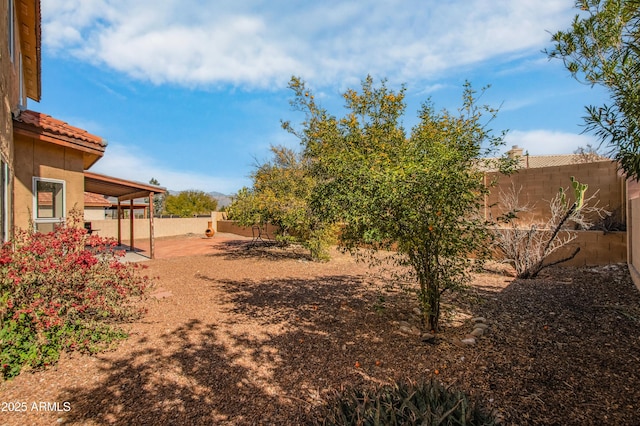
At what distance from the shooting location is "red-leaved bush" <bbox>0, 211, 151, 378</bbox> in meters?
3.62

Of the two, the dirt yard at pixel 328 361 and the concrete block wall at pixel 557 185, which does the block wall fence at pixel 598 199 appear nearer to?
the concrete block wall at pixel 557 185

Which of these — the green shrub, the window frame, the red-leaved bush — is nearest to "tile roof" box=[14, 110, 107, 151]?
the window frame

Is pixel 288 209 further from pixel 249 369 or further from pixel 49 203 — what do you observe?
pixel 249 369

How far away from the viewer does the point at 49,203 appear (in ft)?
22.9

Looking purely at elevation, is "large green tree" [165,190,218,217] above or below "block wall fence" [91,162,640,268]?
above

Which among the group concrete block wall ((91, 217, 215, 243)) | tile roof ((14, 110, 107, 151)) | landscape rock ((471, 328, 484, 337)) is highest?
tile roof ((14, 110, 107, 151))

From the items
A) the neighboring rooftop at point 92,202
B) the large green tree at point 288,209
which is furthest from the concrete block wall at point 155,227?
the large green tree at point 288,209

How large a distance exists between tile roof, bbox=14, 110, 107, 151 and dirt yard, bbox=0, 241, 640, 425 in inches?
150

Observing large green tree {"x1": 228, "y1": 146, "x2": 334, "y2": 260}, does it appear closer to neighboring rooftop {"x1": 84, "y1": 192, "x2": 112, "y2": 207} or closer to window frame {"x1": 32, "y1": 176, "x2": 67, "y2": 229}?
window frame {"x1": 32, "y1": 176, "x2": 67, "y2": 229}

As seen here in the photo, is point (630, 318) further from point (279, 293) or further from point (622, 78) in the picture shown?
point (279, 293)

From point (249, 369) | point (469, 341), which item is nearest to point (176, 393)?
point (249, 369)

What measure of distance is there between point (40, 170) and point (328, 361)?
6.89m

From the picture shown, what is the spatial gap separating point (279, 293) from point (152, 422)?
14.3ft

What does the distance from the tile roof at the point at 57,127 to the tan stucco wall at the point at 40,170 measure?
0.45m
